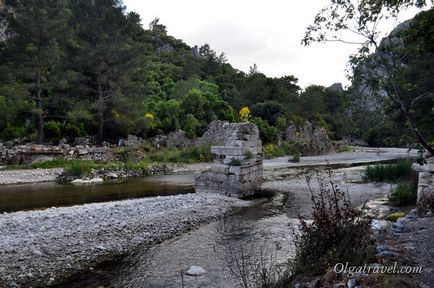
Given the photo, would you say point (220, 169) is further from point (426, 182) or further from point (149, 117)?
point (149, 117)

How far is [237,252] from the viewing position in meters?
7.32

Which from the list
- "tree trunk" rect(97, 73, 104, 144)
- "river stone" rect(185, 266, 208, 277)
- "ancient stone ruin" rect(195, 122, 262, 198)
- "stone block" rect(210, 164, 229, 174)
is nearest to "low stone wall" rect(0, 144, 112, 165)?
"tree trunk" rect(97, 73, 104, 144)

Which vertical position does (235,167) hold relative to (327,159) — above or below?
above

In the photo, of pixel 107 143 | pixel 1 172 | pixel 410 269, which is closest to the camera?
pixel 410 269

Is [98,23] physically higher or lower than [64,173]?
higher

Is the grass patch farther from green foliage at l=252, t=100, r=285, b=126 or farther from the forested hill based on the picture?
green foliage at l=252, t=100, r=285, b=126

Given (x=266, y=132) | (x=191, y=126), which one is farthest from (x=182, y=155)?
(x=266, y=132)

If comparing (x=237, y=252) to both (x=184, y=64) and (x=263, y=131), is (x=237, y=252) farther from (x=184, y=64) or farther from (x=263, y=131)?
(x=184, y=64)

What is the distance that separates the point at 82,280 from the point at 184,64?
55.0m

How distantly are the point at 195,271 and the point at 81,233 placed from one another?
3.32 meters

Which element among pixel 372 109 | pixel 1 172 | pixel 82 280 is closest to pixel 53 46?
pixel 1 172

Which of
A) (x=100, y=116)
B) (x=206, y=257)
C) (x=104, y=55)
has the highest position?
(x=104, y=55)

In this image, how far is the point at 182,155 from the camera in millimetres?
28125

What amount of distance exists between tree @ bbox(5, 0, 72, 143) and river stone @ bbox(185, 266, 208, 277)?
23254 mm
